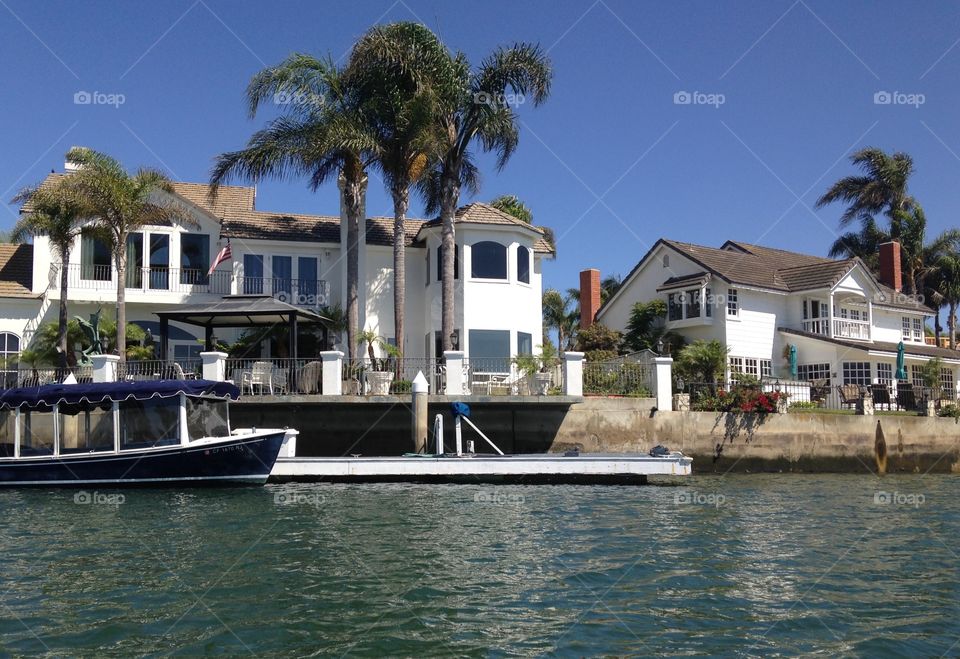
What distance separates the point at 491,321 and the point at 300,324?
23.8ft

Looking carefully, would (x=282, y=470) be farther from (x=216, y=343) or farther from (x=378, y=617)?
(x=378, y=617)

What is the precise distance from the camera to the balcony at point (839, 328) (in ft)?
131

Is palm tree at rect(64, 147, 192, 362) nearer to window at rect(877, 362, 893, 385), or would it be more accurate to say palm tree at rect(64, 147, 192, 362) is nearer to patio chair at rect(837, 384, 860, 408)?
patio chair at rect(837, 384, 860, 408)

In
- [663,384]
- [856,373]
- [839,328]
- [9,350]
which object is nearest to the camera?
[663,384]

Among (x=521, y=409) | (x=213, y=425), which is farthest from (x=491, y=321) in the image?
(x=213, y=425)

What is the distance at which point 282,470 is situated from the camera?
2312 cm

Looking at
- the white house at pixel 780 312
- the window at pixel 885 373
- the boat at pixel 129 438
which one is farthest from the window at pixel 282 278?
the window at pixel 885 373

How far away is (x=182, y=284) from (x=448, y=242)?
35.6 ft

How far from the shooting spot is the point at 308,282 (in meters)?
33.9


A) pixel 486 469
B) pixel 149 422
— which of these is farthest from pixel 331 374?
pixel 486 469

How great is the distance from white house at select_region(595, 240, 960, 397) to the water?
1879 centimetres
